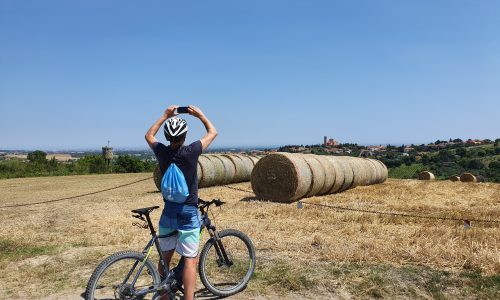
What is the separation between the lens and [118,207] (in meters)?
13.9

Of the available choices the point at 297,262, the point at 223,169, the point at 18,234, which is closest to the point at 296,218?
the point at 297,262

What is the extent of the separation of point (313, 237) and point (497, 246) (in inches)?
128

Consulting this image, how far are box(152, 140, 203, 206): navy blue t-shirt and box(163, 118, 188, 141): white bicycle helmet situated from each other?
142 millimetres

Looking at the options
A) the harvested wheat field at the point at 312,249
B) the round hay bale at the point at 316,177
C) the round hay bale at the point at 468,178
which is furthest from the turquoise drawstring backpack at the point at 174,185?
the round hay bale at the point at 468,178

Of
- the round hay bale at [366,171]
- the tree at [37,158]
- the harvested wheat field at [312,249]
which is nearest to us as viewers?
the harvested wheat field at [312,249]

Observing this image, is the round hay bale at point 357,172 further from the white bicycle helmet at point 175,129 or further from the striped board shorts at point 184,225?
the white bicycle helmet at point 175,129

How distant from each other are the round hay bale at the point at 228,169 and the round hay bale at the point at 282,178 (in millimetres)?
4849

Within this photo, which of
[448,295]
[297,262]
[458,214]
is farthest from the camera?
[458,214]

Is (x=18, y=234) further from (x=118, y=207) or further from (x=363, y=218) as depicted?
(x=363, y=218)

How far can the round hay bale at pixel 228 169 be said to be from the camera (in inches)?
823

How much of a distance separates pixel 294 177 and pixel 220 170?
625 centimetres

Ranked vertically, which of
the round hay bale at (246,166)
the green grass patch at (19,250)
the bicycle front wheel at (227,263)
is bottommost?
the green grass patch at (19,250)

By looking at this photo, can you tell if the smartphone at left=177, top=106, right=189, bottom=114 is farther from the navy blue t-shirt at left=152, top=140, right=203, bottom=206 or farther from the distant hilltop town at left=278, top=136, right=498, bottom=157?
the distant hilltop town at left=278, top=136, right=498, bottom=157

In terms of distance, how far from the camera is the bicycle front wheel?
18.7ft
